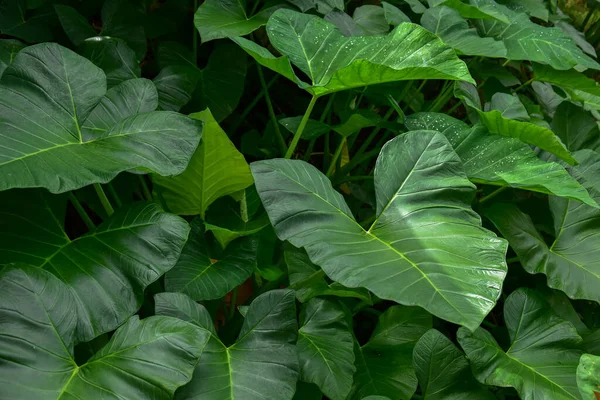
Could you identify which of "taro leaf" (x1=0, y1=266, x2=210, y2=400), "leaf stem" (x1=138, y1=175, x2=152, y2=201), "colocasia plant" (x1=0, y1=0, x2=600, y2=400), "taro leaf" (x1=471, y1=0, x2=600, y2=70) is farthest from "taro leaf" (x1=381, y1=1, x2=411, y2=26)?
"taro leaf" (x1=0, y1=266, x2=210, y2=400)

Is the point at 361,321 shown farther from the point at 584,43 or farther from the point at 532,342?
the point at 584,43

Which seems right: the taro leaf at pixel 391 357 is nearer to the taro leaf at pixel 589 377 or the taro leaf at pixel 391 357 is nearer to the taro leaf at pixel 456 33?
the taro leaf at pixel 589 377

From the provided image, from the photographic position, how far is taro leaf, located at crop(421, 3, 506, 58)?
1472 mm

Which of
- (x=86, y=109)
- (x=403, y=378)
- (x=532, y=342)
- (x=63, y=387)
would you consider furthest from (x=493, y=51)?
(x=63, y=387)

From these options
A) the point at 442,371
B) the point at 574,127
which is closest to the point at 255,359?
the point at 442,371

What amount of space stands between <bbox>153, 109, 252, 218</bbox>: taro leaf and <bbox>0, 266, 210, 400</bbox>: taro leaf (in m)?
0.39

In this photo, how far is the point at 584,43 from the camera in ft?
6.97

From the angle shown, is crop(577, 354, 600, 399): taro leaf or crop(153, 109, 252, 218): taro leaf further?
crop(153, 109, 252, 218): taro leaf

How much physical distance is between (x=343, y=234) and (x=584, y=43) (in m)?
1.57

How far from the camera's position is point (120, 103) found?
1186 mm

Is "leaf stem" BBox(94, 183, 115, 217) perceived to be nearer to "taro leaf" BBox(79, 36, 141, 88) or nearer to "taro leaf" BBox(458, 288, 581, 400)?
"taro leaf" BBox(79, 36, 141, 88)

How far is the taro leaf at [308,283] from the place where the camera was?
1130mm

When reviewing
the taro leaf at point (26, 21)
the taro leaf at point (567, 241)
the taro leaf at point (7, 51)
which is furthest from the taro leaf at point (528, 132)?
the taro leaf at point (26, 21)

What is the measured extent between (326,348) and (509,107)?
0.76 metres
